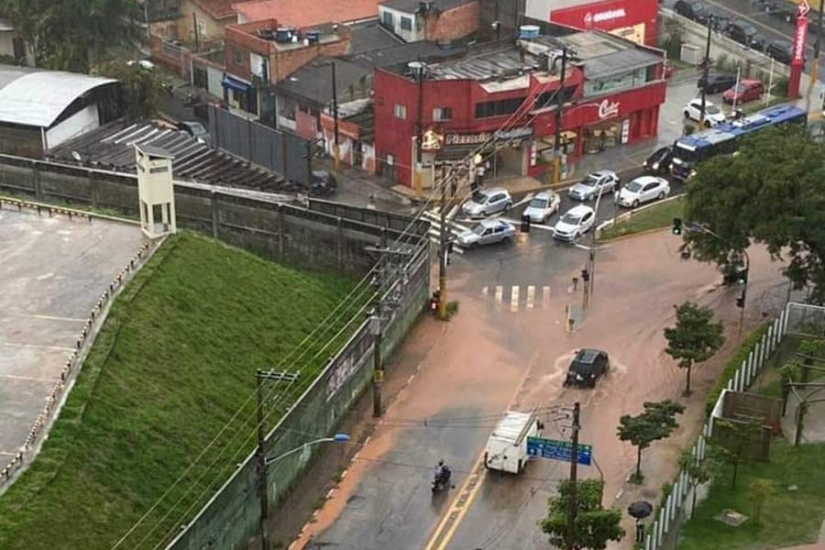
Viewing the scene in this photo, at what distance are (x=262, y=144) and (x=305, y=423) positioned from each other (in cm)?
3109

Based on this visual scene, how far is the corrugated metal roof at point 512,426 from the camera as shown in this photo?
1772 inches

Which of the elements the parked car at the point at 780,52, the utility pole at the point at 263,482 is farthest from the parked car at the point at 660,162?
the utility pole at the point at 263,482

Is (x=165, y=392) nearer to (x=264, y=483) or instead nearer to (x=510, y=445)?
(x=264, y=483)

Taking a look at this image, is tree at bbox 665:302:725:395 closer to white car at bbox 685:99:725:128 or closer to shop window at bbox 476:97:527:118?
shop window at bbox 476:97:527:118

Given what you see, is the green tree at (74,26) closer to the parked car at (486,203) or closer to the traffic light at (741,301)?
the parked car at (486,203)

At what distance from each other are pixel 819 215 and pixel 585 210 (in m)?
16.4

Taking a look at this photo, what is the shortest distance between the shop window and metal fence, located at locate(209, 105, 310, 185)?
985 cm

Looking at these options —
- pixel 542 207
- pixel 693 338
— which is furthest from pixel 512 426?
pixel 542 207

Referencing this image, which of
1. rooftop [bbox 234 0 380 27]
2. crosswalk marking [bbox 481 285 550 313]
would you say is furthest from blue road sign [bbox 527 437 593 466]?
rooftop [bbox 234 0 380 27]

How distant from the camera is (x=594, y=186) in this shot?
70312mm

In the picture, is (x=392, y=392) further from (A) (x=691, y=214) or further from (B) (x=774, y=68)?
(B) (x=774, y=68)

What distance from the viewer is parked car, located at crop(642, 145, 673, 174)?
74.2m

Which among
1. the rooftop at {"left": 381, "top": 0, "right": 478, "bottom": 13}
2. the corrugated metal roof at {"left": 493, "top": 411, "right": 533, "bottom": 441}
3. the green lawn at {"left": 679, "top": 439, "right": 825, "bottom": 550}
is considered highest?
the rooftop at {"left": 381, "top": 0, "right": 478, "bottom": 13}

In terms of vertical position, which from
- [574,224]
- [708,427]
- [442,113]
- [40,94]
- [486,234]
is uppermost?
[442,113]
